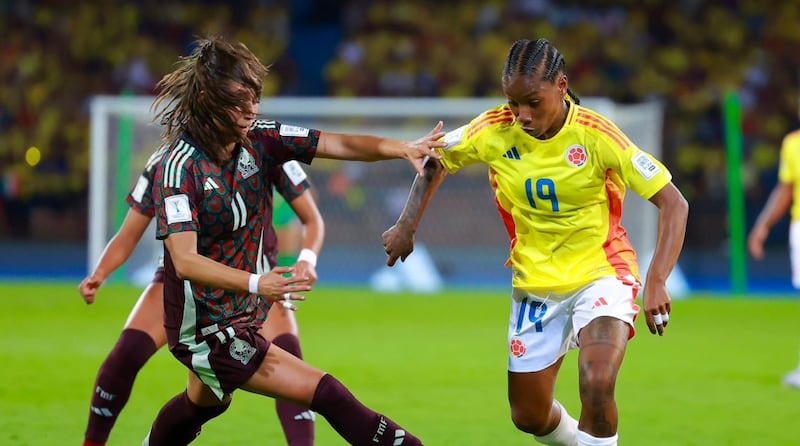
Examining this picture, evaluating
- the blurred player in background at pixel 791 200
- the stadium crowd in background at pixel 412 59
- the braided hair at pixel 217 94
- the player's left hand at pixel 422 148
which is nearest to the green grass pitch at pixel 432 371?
the blurred player in background at pixel 791 200

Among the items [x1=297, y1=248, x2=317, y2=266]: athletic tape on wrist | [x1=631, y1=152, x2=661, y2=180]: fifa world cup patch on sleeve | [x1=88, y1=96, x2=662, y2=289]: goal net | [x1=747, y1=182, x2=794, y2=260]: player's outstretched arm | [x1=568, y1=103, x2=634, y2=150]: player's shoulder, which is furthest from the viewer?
[x1=88, y1=96, x2=662, y2=289]: goal net

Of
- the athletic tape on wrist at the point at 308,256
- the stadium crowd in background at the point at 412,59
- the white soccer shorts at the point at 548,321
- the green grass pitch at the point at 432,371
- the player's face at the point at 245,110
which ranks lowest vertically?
the green grass pitch at the point at 432,371

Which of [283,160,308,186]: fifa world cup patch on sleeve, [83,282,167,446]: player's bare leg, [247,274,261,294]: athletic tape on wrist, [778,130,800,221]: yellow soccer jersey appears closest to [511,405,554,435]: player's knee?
[283,160,308,186]: fifa world cup patch on sleeve

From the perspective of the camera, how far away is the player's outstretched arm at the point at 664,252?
4.36 meters

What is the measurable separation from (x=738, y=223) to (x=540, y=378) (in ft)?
38.1

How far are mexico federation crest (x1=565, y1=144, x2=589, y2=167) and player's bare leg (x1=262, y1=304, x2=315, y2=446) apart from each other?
1.57m

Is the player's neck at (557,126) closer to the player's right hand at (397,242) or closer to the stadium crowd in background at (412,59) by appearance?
the player's right hand at (397,242)

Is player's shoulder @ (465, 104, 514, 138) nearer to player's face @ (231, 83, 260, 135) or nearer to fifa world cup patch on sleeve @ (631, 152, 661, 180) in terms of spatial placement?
fifa world cup patch on sleeve @ (631, 152, 661, 180)

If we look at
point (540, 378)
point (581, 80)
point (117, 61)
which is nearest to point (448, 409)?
point (540, 378)

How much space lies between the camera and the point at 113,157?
49.4 feet

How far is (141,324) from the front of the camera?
5238 mm

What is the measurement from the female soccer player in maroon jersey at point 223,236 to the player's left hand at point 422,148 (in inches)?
19.6

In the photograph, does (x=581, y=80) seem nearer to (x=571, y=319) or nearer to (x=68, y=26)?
(x=68, y=26)

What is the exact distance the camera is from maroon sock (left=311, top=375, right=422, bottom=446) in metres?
4.22
